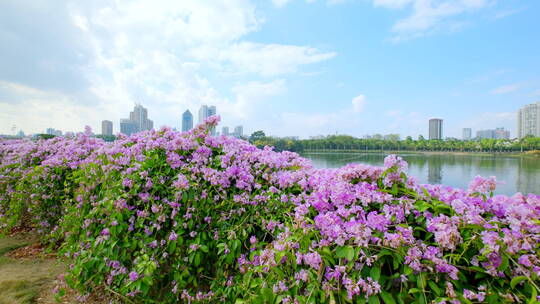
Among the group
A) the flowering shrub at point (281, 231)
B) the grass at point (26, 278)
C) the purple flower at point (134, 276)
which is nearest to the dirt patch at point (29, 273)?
the grass at point (26, 278)

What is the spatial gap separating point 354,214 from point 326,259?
295 mm

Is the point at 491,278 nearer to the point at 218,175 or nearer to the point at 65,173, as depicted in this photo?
the point at 218,175

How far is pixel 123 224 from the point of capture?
2055 mm

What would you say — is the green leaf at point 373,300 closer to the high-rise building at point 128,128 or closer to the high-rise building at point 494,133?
the high-rise building at point 128,128

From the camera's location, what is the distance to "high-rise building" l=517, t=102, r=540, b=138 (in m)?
90.1

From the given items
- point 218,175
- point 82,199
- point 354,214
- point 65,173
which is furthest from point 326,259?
point 65,173

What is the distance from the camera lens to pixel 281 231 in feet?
5.56

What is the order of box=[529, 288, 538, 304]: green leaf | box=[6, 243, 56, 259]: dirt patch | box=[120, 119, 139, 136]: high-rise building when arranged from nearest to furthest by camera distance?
1. box=[529, 288, 538, 304]: green leaf
2. box=[120, 119, 139, 136]: high-rise building
3. box=[6, 243, 56, 259]: dirt patch

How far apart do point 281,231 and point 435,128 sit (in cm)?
11469

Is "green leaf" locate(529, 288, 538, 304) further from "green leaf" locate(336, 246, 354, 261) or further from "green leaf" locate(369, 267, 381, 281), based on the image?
"green leaf" locate(336, 246, 354, 261)

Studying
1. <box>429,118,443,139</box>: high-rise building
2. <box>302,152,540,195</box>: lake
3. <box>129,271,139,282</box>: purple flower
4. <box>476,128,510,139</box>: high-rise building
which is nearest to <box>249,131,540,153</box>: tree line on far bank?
<box>302,152,540,195</box>: lake

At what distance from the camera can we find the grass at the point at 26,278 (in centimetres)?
258

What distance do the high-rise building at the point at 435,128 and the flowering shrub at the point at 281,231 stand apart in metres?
112

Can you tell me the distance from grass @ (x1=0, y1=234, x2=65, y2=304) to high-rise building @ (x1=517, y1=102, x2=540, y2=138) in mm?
120826
